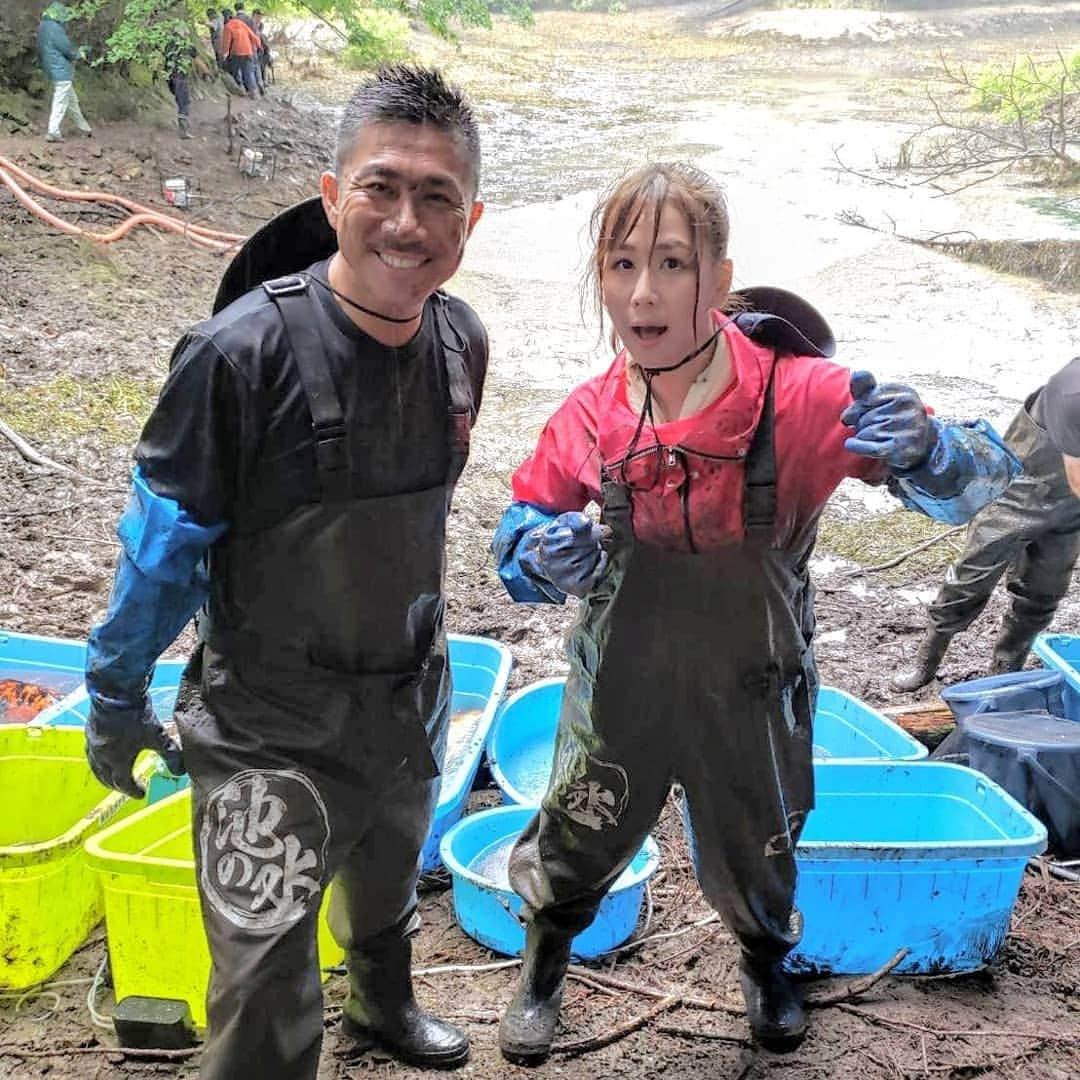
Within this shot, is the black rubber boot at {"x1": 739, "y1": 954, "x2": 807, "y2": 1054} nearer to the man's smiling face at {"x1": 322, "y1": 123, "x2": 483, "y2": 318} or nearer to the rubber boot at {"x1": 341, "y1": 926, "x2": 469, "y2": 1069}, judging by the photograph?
the rubber boot at {"x1": 341, "y1": 926, "x2": 469, "y2": 1069}

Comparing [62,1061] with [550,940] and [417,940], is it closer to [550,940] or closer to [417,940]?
[417,940]

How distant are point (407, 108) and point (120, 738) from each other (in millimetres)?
1152

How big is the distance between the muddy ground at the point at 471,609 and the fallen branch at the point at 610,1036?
2 centimetres

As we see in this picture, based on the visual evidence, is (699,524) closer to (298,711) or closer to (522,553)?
(522,553)

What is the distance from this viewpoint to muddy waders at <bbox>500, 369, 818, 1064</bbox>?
7.18 feet

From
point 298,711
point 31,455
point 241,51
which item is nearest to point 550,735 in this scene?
point 298,711

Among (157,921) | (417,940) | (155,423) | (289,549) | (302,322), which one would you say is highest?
(302,322)

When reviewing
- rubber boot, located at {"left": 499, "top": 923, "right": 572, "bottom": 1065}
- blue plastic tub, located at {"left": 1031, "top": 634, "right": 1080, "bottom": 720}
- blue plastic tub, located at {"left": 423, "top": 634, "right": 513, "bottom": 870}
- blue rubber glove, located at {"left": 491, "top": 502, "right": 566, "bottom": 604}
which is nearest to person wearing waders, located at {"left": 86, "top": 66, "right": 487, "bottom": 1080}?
blue rubber glove, located at {"left": 491, "top": 502, "right": 566, "bottom": 604}

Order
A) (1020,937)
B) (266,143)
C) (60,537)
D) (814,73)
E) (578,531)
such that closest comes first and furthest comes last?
(578,531)
(1020,937)
(60,537)
(266,143)
(814,73)

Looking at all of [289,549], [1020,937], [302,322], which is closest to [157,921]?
[289,549]

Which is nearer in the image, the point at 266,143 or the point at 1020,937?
the point at 1020,937

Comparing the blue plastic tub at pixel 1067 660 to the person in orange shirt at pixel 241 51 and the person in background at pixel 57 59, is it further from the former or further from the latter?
the person in orange shirt at pixel 241 51

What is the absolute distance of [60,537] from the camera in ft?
17.7

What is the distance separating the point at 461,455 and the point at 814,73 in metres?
23.4
